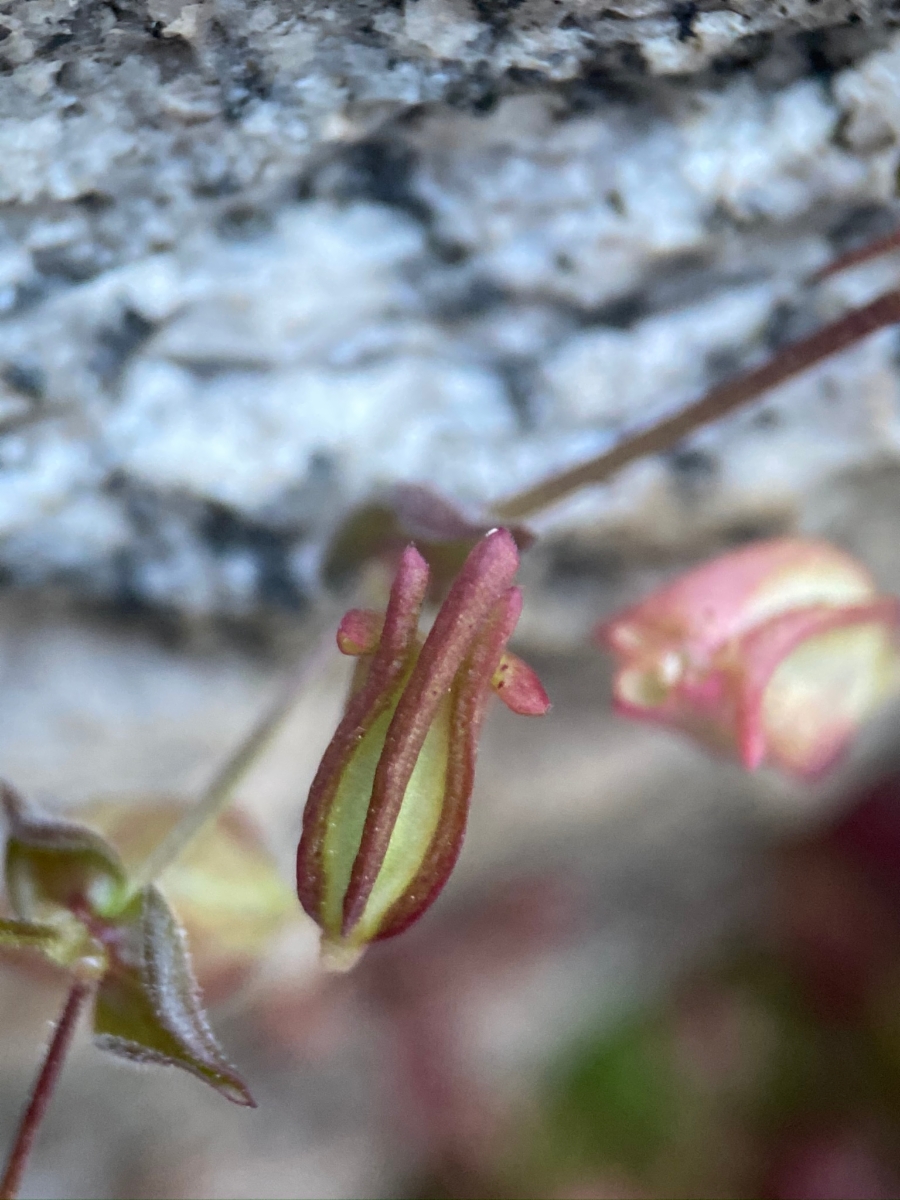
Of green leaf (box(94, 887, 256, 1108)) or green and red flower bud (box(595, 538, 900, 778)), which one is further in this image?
green and red flower bud (box(595, 538, 900, 778))

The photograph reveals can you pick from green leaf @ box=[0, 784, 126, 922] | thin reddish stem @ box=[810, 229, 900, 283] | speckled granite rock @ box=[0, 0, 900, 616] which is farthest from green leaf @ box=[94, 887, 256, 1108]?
thin reddish stem @ box=[810, 229, 900, 283]

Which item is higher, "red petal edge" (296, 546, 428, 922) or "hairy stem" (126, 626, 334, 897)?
"red petal edge" (296, 546, 428, 922)

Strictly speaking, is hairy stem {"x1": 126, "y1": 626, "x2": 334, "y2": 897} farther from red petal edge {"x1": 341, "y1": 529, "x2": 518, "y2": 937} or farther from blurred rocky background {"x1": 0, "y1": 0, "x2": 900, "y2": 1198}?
red petal edge {"x1": 341, "y1": 529, "x2": 518, "y2": 937}

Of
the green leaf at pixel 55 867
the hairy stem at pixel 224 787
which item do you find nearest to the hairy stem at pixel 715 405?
the hairy stem at pixel 224 787

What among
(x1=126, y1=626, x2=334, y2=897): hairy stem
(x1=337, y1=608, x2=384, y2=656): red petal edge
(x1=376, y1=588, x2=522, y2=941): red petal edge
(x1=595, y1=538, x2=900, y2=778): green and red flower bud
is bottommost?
(x1=595, y1=538, x2=900, y2=778): green and red flower bud

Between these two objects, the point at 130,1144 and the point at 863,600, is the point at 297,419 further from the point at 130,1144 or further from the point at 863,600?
the point at 130,1144

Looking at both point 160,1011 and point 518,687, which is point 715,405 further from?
point 160,1011

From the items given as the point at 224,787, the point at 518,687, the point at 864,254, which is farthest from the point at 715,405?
the point at 224,787

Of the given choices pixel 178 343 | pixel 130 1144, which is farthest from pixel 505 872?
pixel 178 343
